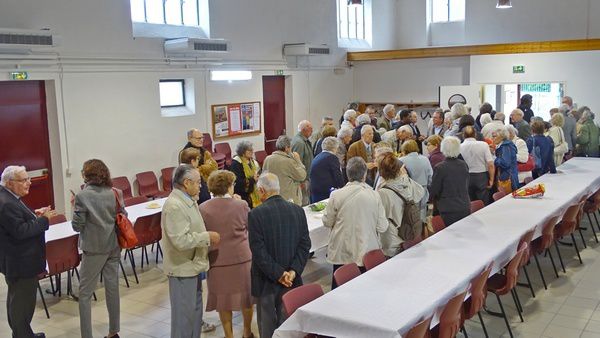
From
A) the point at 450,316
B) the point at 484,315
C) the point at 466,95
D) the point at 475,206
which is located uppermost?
the point at 466,95

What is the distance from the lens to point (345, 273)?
419 centimetres

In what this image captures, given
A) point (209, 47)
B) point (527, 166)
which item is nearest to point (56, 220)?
point (209, 47)

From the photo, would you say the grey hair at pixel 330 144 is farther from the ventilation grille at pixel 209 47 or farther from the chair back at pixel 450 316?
the ventilation grille at pixel 209 47

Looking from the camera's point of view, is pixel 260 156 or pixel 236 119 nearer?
pixel 236 119

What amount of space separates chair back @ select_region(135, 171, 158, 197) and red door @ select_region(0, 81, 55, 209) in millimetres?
1323

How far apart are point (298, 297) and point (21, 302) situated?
7.24ft

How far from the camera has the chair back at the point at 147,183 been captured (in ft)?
30.6

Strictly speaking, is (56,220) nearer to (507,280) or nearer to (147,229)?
(147,229)

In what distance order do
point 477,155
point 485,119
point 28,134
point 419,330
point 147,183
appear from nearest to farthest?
point 419,330 → point 477,155 → point 28,134 → point 485,119 → point 147,183

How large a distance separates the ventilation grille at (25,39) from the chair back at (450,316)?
6.08 metres

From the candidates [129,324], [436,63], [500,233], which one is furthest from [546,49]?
[129,324]

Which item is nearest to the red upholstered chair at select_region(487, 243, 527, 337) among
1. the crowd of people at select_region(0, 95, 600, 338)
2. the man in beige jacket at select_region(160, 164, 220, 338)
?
the crowd of people at select_region(0, 95, 600, 338)

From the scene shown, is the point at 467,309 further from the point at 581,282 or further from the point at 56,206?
the point at 56,206

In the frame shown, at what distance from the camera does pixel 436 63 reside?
13312 mm
